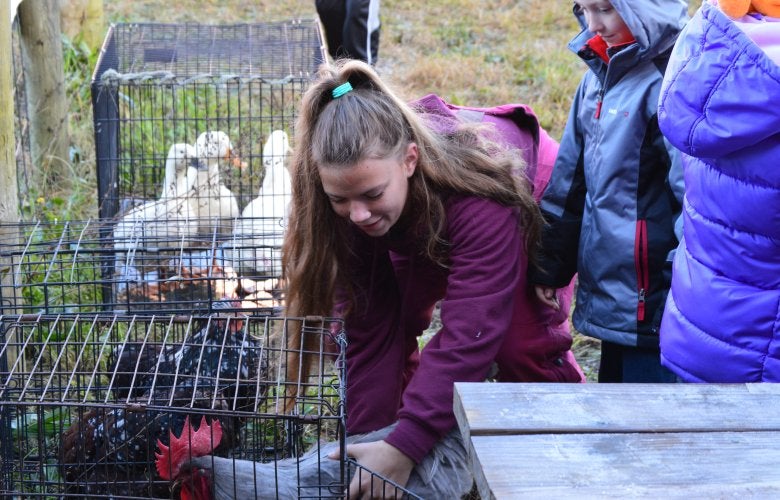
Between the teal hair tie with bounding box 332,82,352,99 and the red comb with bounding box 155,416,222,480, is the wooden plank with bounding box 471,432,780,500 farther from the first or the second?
the teal hair tie with bounding box 332,82,352,99

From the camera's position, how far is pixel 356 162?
2.26m

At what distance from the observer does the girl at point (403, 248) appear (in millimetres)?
2291

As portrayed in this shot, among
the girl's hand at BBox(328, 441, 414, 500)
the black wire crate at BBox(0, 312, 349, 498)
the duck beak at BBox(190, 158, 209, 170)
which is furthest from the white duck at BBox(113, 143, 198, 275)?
the girl's hand at BBox(328, 441, 414, 500)

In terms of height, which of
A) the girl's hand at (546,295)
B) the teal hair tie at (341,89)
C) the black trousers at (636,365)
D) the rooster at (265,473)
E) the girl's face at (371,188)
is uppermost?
the teal hair tie at (341,89)

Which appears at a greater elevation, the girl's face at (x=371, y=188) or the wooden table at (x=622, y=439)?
the girl's face at (x=371, y=188)

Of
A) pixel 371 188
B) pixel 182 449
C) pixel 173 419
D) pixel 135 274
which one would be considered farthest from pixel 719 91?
pixel 135 274

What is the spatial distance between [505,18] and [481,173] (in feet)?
21.3

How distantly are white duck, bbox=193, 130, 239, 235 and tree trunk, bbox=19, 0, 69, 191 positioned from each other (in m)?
1.04

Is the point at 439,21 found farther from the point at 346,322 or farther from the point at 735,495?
the point at 735,495

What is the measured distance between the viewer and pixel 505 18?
8.62 metres

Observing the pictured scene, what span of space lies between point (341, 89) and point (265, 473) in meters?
0.96

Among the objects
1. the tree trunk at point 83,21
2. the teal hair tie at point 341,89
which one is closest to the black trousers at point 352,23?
the tree trunk at point 83,21

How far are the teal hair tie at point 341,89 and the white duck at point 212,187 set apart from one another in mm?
1909

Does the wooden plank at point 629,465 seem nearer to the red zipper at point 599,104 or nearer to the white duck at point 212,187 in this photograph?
the red zipper at point 599,104
